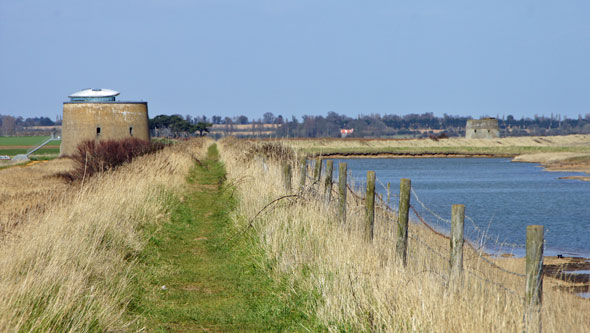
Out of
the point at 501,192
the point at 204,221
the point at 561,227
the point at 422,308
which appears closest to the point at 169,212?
the point at 204,221

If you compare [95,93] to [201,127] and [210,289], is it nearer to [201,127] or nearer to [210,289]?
[210,289]

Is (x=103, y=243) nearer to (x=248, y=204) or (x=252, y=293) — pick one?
(x=252, y=293)

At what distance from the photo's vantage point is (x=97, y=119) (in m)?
50.5

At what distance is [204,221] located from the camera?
51.5 feet

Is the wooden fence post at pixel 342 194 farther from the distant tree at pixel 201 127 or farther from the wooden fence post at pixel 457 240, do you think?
the distant tree at pixel 201 127

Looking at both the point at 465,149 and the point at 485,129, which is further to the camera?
the point at 485,129

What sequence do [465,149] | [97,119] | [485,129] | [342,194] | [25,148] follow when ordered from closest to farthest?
[342,194], [97,119], [25,148], [465,149], [485,129]

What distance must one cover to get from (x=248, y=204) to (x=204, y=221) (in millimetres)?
2682

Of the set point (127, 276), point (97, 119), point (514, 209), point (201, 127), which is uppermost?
point (97, 119)

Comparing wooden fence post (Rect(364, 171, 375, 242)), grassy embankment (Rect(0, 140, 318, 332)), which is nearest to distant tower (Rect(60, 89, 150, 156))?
grassy embankment (Rect(0, 140, 318, 332))

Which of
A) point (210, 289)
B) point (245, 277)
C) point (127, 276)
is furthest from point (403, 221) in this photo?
point (127, 276)

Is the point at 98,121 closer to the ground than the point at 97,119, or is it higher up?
closer to the ground

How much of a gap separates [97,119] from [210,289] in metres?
44.1

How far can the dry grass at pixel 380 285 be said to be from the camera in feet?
17.3
